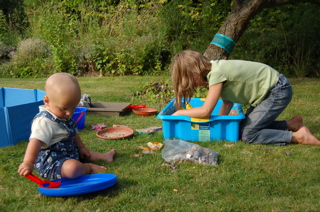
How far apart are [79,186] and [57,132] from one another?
53 centimetres

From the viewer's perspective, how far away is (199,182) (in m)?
2.27

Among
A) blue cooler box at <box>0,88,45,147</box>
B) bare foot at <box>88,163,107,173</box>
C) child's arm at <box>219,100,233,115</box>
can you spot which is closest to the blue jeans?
child's arm at <box>219,100,233,115</box>

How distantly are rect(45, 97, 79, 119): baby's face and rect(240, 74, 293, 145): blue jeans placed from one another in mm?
1717

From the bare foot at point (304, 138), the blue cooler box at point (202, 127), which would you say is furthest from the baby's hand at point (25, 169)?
the bare foot at point (304, 138)

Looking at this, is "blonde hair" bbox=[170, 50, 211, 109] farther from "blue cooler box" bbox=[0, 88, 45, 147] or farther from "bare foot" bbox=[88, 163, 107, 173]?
"blue cooler box" bbox=[0, 88, 45, 147]

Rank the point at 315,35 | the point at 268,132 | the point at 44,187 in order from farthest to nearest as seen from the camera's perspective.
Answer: the point at 315,35 → the point at 268,132 → the point at 44,187

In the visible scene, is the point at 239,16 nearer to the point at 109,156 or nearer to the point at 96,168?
the point at 109,156

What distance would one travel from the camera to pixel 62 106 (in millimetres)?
2264

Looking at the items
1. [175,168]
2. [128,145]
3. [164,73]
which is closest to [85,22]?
[164,73]

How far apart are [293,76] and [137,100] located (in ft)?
15.1

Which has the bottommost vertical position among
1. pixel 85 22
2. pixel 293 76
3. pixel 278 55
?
pixel 293 76

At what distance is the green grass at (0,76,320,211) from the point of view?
1953 millimetres

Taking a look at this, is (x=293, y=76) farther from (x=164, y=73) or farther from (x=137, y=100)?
(x=137, y=100)

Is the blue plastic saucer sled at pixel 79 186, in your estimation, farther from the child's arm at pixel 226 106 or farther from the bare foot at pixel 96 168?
the child's arm at pixel 226 106
